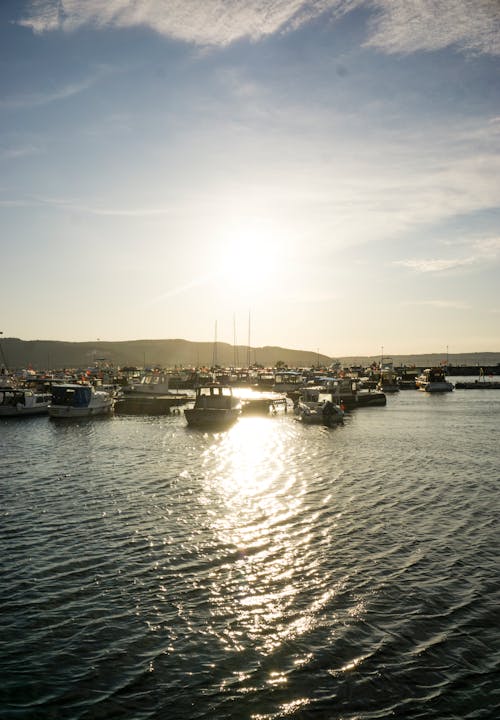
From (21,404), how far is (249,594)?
6180 cm

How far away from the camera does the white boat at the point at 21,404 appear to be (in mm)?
69125

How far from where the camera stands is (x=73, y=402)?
68.2 meters

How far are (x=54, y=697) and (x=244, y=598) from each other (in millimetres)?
5622

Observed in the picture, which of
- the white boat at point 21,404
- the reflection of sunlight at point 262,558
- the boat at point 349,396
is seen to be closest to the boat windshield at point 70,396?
the white boat at point 21,404

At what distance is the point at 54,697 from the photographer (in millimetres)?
10711

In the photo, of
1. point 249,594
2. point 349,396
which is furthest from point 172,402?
point 249,594

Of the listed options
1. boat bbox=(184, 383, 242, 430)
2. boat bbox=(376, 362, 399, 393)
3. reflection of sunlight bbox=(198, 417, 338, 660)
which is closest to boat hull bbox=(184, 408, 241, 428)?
boat bbox=(184, 383, 242, 430)

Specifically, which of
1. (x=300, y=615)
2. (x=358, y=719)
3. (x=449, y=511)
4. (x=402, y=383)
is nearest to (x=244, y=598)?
(x=300, y=615)

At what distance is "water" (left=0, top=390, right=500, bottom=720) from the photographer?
10859mm

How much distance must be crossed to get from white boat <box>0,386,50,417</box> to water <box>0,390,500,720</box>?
128 ft

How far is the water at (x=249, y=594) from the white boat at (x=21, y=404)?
39033mm

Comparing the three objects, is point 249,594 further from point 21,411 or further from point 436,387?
point 436,387

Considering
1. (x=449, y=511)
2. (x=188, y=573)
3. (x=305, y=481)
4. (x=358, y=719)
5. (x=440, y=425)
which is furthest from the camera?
(x=440, y=425)

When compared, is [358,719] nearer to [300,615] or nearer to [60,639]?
[300,615]
